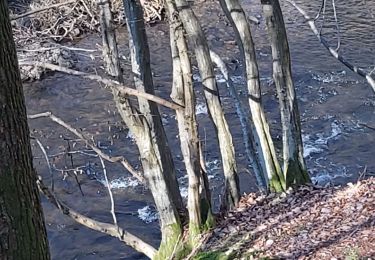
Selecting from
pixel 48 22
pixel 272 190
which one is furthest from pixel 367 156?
pixel 48 22

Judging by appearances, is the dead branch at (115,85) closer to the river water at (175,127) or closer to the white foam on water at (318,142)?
the river water at (175,127)

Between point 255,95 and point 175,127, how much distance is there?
494 centimetres

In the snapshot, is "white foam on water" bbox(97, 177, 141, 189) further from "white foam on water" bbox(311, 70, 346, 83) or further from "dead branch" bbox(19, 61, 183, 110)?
"white foam on water" bbox(311, 70, 346, 83)

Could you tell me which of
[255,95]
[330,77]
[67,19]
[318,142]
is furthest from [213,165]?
[67,19]

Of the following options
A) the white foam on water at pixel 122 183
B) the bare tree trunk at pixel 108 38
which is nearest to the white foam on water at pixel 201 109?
the white foam on water at pixel 122 183

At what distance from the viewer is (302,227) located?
6.04 meters

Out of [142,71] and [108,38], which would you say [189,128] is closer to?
[142,71]

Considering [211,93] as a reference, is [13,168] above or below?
above

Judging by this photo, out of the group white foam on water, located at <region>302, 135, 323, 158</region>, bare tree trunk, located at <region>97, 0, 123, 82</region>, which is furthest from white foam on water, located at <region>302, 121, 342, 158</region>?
bare tree trunk, located at <region>97, 0, 123, 82</region>

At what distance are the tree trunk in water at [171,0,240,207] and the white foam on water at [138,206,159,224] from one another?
8.84ft

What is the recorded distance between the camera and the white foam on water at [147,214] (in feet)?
31.8

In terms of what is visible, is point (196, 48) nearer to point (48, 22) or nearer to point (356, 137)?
point (356, 137)

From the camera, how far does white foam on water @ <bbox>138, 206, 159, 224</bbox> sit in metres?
9.70

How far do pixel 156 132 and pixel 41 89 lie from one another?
8234 mm
